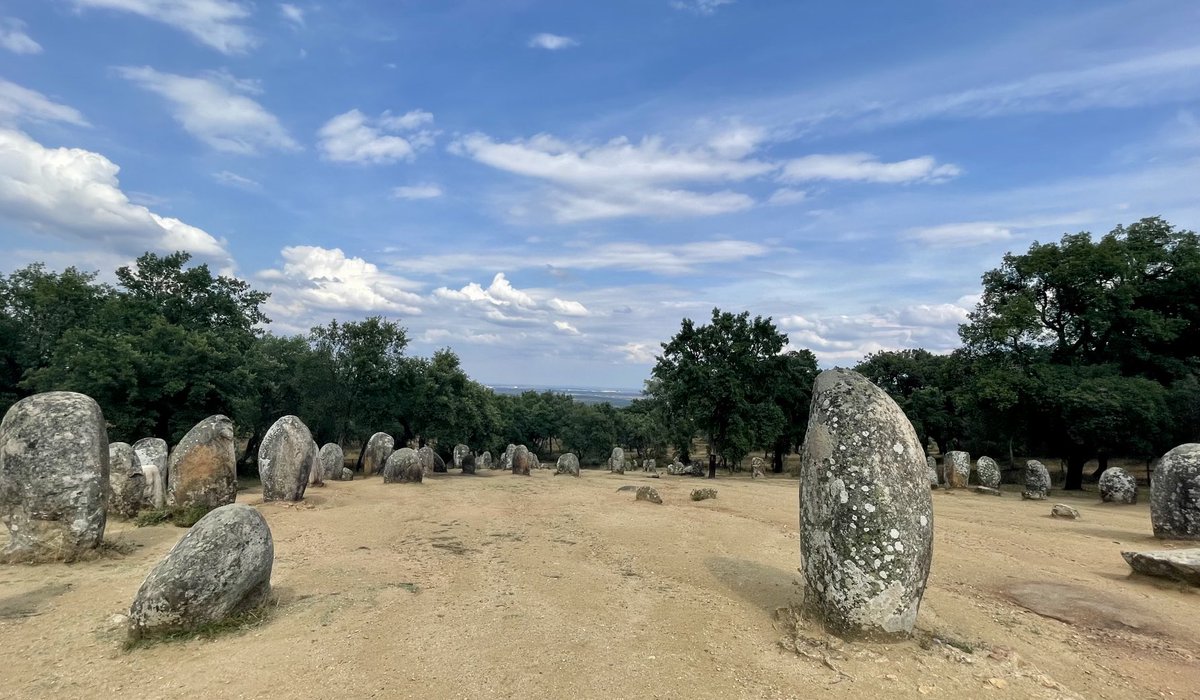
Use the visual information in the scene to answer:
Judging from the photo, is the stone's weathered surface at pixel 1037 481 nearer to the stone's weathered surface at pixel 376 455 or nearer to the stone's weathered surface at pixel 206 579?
the stone's weathered surface at pixel 206 579

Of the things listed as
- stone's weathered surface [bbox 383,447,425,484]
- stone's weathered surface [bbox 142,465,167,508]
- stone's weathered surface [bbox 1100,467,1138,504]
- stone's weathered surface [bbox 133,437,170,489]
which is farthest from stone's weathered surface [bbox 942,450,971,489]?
stone's weathered surface [bbox 133,437,170,489]

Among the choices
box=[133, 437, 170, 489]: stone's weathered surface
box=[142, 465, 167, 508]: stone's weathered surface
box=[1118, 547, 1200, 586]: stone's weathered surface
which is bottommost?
box=[142, 465, 167, 508]: stone's weathered surface

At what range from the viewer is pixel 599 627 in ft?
22.0

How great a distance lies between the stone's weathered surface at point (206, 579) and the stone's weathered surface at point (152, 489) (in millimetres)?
10170

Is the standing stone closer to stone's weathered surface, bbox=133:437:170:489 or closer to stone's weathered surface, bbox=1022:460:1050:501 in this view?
stone's weathered surface, bbox=133:437:170:489

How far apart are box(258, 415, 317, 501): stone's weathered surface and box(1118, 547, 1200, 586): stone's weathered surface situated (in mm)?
18415

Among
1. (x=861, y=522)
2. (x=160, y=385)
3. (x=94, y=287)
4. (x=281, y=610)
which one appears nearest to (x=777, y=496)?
(x=861, y=522)

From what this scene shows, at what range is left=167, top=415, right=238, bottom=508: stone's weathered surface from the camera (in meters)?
13.7

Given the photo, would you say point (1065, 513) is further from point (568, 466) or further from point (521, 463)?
point (568, 466)

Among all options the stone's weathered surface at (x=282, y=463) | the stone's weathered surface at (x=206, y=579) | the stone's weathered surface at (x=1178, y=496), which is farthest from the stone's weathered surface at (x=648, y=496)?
the stone's weathered surface at (x=206, y=579)

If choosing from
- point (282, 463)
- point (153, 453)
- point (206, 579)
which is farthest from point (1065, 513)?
point (153, 453)

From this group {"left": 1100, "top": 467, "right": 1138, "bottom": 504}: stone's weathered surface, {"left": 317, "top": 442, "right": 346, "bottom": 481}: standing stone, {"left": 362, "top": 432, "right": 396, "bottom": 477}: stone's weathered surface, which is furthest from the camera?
{"left": 362, "top": 432, "right": 396, "bottom": 477}: stone's weathered surface

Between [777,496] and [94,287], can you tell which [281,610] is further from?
[94,287]

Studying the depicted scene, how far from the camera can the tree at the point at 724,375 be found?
100 ft
